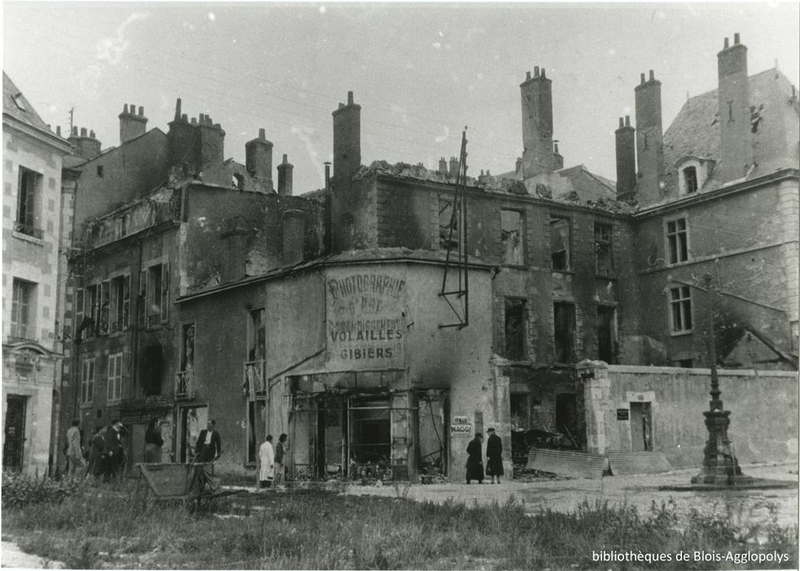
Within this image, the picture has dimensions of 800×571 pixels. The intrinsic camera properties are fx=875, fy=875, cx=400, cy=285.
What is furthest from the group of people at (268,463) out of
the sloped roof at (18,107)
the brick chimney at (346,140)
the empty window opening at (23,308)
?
the brick chimney at (346,140)

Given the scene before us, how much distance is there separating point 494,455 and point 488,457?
316 millimetres

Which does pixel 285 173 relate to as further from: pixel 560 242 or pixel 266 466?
pixel 266 466

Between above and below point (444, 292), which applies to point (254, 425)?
below

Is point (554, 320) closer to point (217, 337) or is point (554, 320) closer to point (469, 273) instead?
point (469, 273)

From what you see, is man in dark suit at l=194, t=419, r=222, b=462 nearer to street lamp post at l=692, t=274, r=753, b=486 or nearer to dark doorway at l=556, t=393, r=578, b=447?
street lamp post at l=692, t=274, r=753, b=486

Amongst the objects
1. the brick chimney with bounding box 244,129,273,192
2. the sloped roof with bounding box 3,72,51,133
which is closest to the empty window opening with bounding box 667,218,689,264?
the brick chimney with bounding box 244,129,273,192

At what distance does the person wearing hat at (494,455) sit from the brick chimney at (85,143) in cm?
2046

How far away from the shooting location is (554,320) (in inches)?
1133

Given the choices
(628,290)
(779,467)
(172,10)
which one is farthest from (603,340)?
(172,10)

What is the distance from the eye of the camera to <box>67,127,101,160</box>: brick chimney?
32.6m

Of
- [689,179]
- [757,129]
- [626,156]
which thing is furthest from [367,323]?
[757,129]

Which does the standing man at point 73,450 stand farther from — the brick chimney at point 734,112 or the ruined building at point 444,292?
the brick chimney at point 734,112

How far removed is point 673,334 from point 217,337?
14905mm

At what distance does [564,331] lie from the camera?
95.2ft
